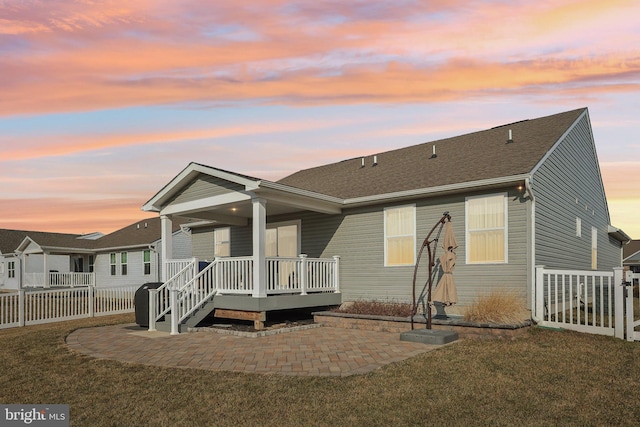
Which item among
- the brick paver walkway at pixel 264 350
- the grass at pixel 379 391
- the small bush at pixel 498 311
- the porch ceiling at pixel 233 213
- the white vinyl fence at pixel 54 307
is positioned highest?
the porch ceiling at pixel 233 213

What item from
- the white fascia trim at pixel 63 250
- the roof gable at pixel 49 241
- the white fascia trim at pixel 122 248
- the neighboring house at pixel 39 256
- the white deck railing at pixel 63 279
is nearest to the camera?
the white fascia trim at pixel 122 248

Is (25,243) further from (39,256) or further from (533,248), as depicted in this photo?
(533,248)

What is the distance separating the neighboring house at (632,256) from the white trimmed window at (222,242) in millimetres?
42947

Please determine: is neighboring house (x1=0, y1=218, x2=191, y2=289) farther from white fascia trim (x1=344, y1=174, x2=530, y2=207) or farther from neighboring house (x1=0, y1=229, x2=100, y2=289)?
white fascia trim (x1=344, y1=174, x2=530, y2=207)

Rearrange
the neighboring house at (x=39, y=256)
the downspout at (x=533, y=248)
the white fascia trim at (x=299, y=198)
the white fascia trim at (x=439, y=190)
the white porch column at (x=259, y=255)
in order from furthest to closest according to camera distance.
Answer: the neighboring house at (x=39, y=256) < the white fascia trim at (x=299, y=198) < the white porch column at (x=259, y=255) < the white fascia trim at (x=439, y=190) < the downspout at (x=533, y=248)

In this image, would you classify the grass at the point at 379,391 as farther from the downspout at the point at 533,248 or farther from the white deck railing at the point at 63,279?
the white deck railing at the point at 63,279

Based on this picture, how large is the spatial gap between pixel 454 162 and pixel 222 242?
989 cm

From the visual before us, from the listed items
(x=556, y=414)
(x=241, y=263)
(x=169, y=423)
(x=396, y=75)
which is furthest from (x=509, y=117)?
(x=169, y=423)

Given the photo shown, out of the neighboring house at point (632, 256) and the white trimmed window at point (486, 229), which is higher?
the white trimmed window at point (486, 229)

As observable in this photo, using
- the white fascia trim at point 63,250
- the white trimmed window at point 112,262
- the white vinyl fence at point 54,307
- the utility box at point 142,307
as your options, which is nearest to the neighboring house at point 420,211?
the utility box at point 142,307

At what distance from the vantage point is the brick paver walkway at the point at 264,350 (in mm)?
7887

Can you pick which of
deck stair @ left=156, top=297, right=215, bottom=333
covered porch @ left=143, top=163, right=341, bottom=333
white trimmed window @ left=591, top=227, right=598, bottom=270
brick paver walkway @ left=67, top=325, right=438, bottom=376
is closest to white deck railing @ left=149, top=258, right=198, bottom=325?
covered porch @ left=143, top=163, right=341, bottom=333

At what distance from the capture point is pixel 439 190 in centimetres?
1249

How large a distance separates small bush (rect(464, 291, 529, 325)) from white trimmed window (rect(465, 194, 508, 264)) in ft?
4.24
